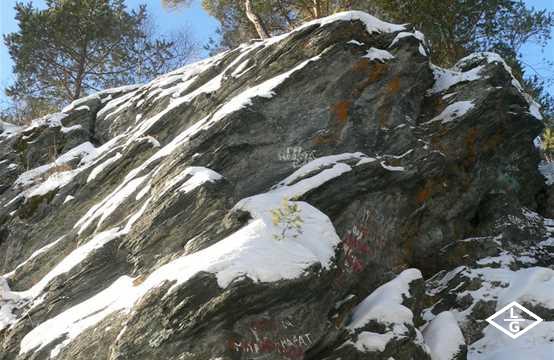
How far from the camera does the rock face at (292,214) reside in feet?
18.6

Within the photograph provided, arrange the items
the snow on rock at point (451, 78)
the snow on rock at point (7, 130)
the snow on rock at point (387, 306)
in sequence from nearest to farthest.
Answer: the snow on rock at point (387, 306), the snow on rock at point (451, 78), the snow on rock at point (7, 130)

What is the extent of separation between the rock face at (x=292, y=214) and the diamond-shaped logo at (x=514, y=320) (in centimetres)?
15

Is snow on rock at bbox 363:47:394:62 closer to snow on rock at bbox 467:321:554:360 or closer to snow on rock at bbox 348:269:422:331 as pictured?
snow on rock at bbox 348:269:422:331

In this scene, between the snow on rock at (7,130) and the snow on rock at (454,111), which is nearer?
the snow on rock at (454,111)

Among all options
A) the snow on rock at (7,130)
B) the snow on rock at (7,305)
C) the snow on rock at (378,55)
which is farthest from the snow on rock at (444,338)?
the snow on rock at (7,130)

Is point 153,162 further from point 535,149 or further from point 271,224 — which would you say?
point 535,149

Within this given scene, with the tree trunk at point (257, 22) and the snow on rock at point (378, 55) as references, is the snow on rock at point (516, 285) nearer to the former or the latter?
the snow on rock at point (378, 55)

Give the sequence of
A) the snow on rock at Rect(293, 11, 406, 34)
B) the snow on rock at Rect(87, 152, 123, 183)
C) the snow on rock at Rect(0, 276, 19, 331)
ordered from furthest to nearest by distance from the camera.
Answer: the snow on rock at Rect(87, 152, 123, 183)
the snow on rock at Rect(293, 11, 406, 34)
the snow on rock at Rect(0, 276, 19, 331)

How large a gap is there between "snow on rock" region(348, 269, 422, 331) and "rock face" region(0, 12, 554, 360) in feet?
0.11

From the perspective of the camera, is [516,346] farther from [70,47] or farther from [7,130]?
[70,47]

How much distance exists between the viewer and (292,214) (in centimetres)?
650

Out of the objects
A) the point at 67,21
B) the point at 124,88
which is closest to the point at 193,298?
the point at 124,88

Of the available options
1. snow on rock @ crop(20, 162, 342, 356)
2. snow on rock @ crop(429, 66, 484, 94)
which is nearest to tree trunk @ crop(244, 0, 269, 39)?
snow on rock @ crop(429, 66, 484, 94)

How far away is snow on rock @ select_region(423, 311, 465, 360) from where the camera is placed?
23.1 feet
